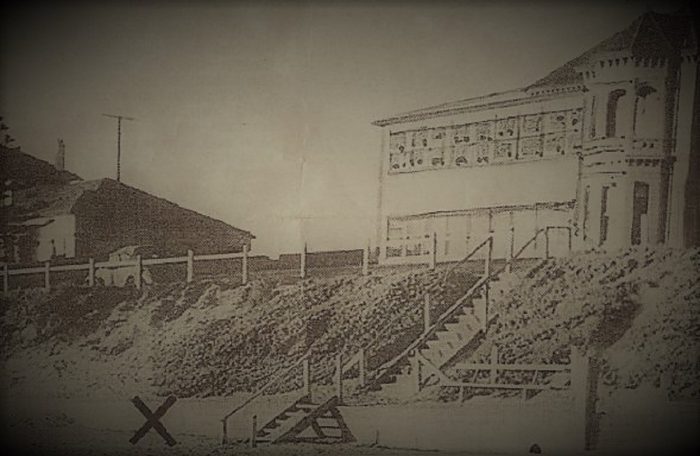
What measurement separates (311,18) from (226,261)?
147 centimetres

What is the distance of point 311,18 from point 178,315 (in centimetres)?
186

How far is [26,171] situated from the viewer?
551cm

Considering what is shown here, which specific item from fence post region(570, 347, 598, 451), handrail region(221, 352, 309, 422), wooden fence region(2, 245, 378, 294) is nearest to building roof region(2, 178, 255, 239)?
wooden fence region(2, 245, 378, 294)

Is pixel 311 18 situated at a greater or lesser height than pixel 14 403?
greater

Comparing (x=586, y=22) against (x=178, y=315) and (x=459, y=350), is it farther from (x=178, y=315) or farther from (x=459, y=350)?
(x=178, y=315)

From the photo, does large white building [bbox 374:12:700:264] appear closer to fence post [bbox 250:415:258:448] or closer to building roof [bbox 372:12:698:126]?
building roof [bbox 372:12:698:126]

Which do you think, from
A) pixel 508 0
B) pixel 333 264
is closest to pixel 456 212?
pixel 333 264

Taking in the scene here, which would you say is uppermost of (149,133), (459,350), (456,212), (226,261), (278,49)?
(278,49)

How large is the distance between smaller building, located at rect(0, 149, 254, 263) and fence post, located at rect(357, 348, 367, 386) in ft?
2.96

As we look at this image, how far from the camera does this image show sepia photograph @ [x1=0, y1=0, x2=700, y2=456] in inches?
210

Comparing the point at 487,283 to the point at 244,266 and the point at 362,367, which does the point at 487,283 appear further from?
the point at 244,266

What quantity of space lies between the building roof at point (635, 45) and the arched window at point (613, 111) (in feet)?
0.64

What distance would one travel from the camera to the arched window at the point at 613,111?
533 centimetres

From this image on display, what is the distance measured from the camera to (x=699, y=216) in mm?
5328
